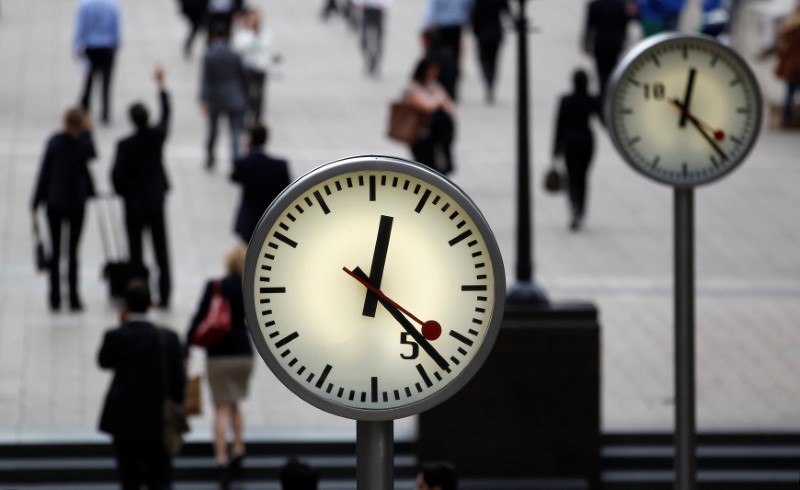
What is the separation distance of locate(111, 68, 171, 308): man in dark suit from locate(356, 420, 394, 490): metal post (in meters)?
9.36

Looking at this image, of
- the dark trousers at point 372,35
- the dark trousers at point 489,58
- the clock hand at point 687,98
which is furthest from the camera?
the dark trousers at point 372,35

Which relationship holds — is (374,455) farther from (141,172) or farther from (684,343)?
(141,172)

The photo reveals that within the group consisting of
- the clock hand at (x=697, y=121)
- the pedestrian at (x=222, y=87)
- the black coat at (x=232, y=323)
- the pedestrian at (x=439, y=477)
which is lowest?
the pedestrian at (x=439, y=477)

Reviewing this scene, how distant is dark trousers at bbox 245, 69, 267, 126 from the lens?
21344mm

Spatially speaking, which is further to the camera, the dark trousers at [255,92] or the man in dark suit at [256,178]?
the dark trousers at [255,92]

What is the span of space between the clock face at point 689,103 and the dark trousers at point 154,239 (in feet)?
22.2

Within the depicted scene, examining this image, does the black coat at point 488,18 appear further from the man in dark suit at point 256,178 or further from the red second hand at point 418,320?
the red second hand at point 418,320

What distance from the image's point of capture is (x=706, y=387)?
12.7 meters

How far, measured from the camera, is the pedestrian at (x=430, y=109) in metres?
16.5

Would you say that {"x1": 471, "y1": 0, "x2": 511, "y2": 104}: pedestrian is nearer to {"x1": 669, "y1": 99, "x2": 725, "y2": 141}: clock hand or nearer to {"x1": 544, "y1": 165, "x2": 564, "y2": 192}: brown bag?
{"x1": 544, "y1": 165, "x2": 564, "y2": 192}: brown bag

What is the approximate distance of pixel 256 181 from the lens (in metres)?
13.4

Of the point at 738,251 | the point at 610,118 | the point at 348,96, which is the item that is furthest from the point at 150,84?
the point at 610,118

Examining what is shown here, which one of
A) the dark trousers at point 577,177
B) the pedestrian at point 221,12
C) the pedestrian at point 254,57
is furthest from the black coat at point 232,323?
the pedestrian at point 221,12

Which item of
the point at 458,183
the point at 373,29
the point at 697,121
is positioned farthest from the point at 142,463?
the point at 373,29
